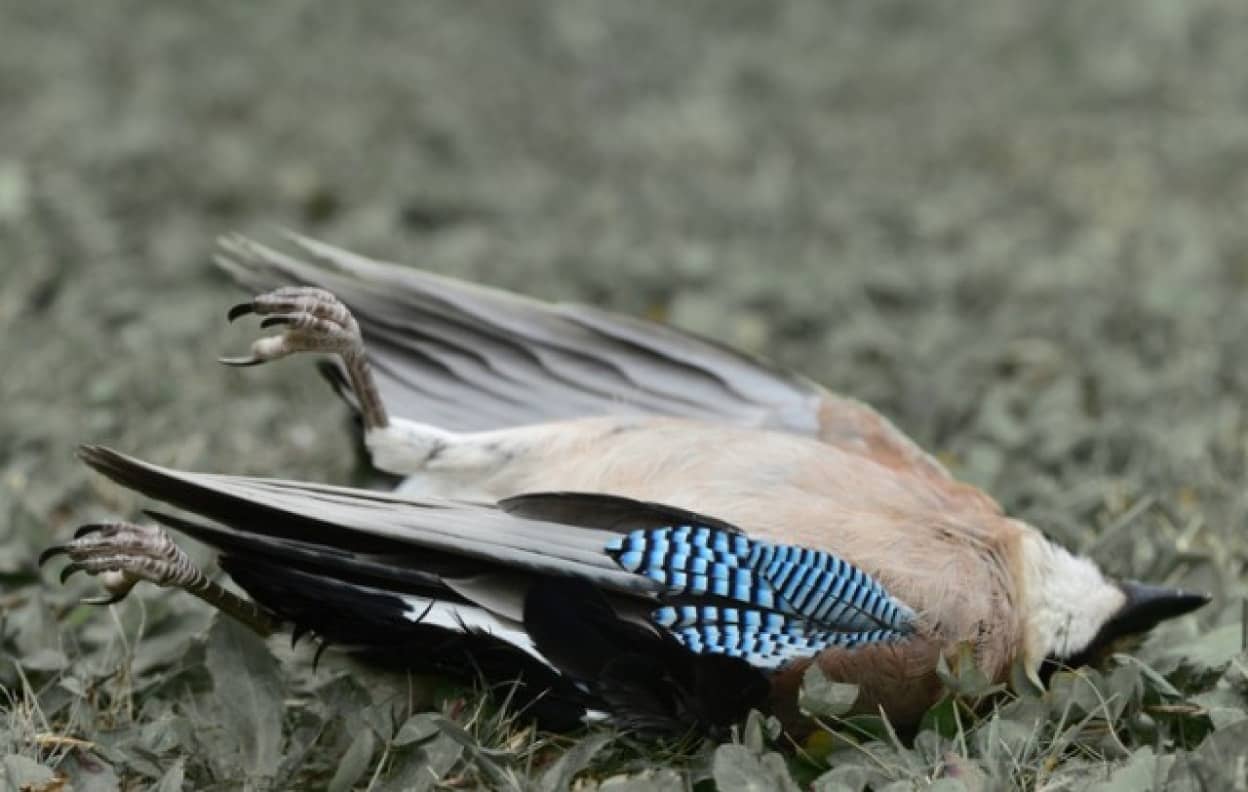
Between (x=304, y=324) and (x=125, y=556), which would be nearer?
(x=125, y=556)

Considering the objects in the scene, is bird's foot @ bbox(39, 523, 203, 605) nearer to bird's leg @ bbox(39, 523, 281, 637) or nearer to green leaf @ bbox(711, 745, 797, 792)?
bird's leg @ bbox(39, 523, 281, 637)

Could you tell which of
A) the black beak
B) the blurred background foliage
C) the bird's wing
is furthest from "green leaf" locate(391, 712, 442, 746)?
the black beak

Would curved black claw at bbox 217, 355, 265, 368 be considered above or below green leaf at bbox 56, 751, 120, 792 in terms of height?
above

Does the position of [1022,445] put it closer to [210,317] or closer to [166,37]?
[210,317]

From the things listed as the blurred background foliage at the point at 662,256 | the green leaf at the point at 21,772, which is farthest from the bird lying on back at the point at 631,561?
the green leaf at the point at 21,772

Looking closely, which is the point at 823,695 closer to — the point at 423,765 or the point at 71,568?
the point at 423,765

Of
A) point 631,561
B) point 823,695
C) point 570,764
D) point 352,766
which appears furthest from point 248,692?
point 823,695
